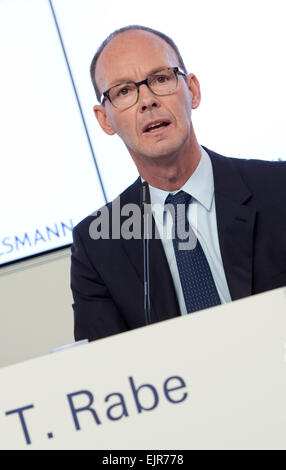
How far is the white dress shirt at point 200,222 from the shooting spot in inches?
67.9

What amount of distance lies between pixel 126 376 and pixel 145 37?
1228mm

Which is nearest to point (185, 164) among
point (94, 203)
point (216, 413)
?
point (94, 203)

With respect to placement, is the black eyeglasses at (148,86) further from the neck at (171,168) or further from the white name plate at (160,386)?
the white name plate at (160,386)

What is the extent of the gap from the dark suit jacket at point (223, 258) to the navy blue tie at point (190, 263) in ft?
0.13

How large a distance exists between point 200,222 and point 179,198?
8 centimetres

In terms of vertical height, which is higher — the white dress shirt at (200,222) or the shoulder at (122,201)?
the shoulder at (122,201)

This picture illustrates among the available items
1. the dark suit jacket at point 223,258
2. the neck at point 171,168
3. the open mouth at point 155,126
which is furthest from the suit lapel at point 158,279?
the open mouth at point 155,126

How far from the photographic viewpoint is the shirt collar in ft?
5.93

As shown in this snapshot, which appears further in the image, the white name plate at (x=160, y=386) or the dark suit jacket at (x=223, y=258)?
the dark suit jacket at (x=223, y=258)

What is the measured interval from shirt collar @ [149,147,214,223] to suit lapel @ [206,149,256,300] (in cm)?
3

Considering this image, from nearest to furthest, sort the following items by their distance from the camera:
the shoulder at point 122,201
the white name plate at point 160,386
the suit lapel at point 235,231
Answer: the white name plate at point 160,386 < the suit lapel at point 235,231 < the shoulder at point 122,201

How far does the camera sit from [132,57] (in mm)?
1897

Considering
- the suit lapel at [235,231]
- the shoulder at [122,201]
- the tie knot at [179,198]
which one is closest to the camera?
the suit lapel at [235,231]

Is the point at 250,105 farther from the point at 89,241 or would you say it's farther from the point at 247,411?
the point at 247,411
